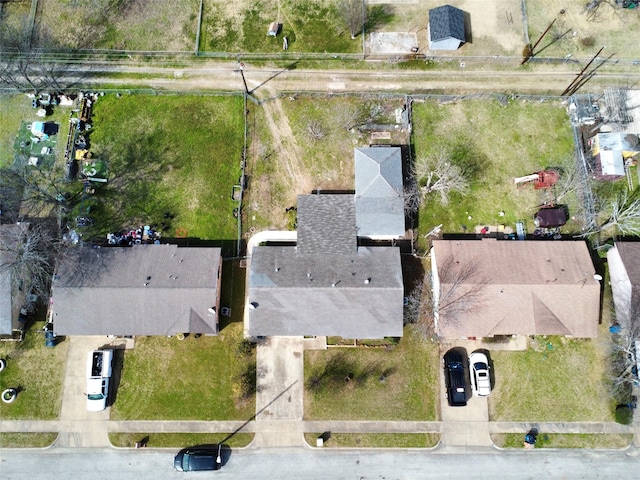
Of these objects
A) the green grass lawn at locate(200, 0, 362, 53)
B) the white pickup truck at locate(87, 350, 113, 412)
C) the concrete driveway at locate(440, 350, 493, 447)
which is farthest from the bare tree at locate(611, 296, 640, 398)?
the white pickup truck at locate(87, 350, 113, 412)

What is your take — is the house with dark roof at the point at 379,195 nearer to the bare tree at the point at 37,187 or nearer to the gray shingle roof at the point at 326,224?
the gray shingle roof at the point at 326,224

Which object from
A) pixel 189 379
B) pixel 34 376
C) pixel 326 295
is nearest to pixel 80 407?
pixel 34 376

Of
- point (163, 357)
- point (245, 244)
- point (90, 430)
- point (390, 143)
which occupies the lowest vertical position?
point (90, 430)

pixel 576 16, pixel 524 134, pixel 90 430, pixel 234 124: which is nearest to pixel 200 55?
pixel 234 124

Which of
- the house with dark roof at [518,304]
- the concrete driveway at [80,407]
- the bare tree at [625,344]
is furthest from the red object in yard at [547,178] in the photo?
the concrete driveway at [80,407]

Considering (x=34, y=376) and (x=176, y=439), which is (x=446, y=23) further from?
(x=34, y=376)

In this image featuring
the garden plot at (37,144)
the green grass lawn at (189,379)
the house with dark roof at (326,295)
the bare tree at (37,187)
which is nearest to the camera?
the house with dark roof at (326,295)

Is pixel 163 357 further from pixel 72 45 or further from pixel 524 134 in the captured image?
pixel 524 134
